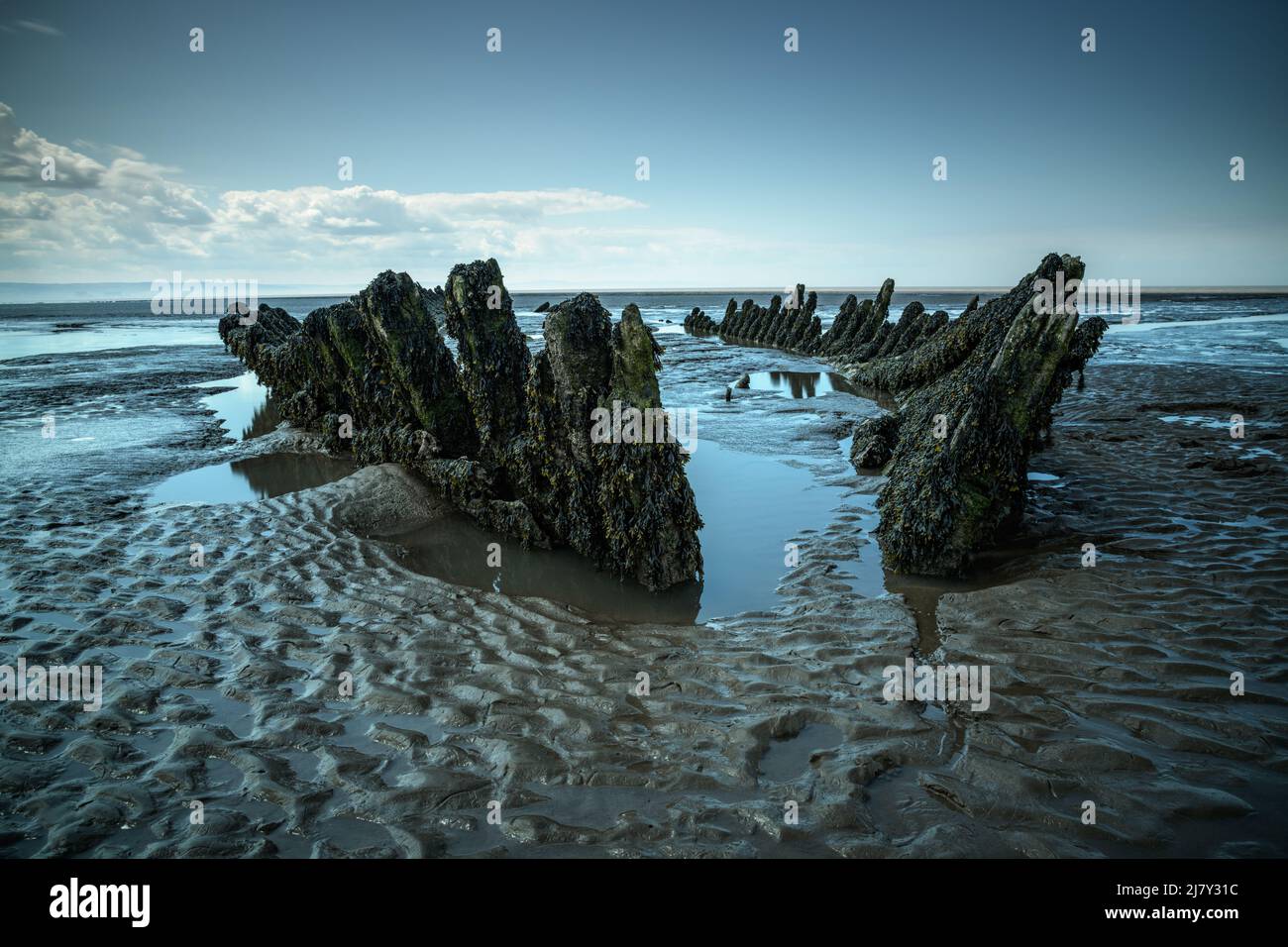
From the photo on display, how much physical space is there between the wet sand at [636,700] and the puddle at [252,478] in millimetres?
1356

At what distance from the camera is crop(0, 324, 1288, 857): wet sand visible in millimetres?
3730

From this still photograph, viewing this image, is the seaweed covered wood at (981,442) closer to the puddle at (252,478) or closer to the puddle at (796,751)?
the puddle at (796,751)

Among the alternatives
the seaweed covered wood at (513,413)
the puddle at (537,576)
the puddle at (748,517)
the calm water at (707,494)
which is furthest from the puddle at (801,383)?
the puddle at (537,576)

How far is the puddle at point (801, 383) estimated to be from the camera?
905 inches

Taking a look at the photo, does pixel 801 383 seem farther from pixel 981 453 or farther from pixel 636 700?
pixel 636 700

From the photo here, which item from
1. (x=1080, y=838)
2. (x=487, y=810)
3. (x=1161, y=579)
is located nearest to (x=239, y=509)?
(x=487, y=810)

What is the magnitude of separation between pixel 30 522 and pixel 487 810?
9572mm

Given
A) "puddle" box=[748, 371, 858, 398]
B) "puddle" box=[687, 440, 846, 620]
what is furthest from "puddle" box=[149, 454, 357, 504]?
"puddle" box=[748, 371, 858, 398]

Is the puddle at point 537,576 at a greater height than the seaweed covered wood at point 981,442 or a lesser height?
lesser

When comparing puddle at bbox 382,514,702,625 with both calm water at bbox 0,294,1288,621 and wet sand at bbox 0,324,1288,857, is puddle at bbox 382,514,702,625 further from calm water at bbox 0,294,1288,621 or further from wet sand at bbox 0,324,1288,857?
wet sand at bbox 0,324,1288,857

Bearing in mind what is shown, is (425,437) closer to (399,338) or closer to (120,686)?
(399,338)

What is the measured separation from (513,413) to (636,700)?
6017 mm

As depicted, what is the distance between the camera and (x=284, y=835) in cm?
366

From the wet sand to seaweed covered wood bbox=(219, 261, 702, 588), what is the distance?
1.07 metres
